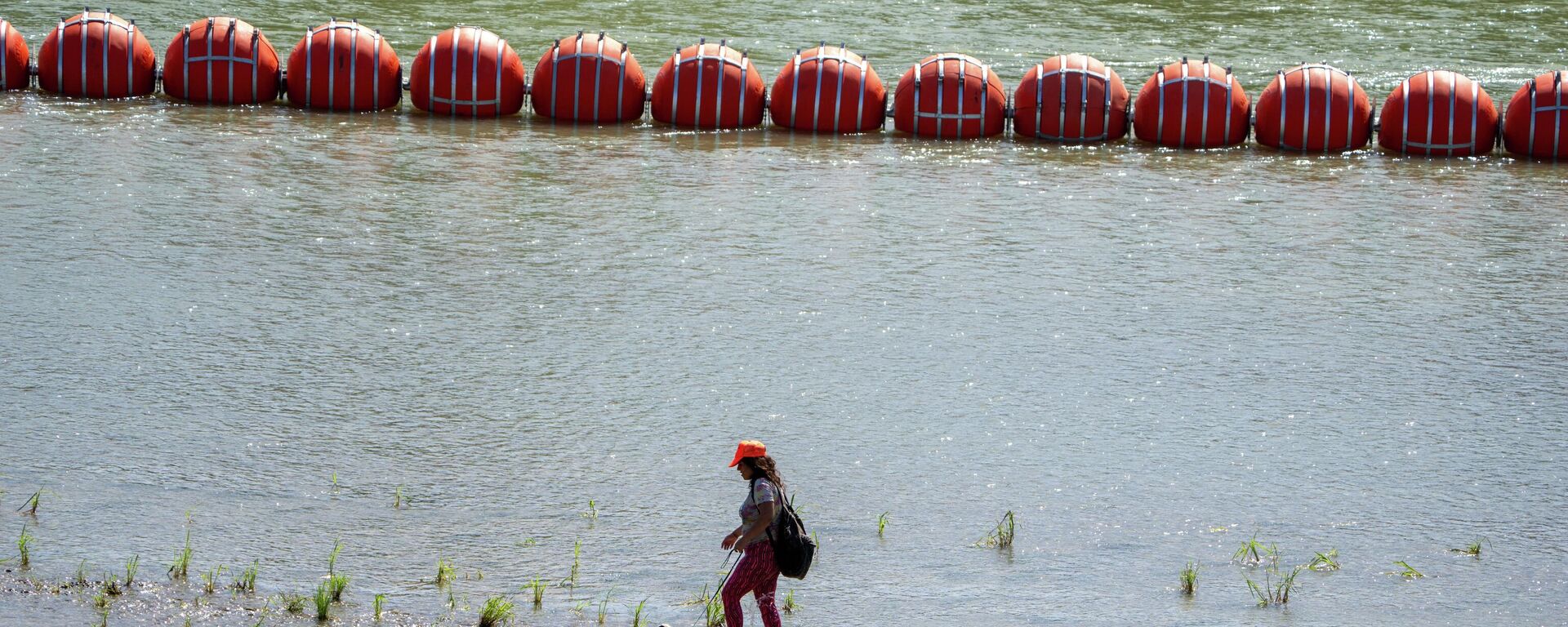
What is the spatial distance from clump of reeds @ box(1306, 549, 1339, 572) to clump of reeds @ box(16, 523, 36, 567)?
508 cm

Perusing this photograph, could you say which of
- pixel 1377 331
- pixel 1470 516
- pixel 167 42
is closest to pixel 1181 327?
pixel 1377 331

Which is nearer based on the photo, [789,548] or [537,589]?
[789,548]

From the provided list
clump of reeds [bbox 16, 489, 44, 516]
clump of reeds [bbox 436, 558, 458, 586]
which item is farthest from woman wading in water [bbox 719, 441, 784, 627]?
clump of reeds [bbox 16, 489, 44, 516]

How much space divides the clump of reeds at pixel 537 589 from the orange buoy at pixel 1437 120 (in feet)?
39.2

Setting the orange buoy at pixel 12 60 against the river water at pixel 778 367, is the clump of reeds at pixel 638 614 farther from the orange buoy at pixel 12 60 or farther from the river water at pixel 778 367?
the orange buoy at pixel 12 60

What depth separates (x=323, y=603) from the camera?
617 cm

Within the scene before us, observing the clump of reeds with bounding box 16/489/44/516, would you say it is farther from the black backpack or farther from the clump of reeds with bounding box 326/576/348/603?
the black backpack

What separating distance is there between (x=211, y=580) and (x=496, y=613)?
3.77 ft

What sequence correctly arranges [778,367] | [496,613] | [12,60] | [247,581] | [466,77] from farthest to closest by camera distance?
[12,60] < [466,77] < [778,367] < [247,581] < [496,613]

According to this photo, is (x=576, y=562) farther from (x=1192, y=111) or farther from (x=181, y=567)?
(x=1192, y=111)

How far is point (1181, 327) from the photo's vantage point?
1023 cm

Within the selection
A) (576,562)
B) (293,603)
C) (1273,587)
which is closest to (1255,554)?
(1273,587)

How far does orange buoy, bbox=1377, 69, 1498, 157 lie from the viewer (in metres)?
15.9

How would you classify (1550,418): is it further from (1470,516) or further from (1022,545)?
(1022,545)
